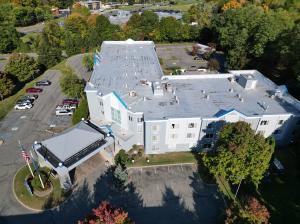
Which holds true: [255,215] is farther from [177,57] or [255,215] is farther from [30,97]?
[177,57]

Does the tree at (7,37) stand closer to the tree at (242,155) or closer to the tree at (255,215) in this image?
the tree at (242,155)

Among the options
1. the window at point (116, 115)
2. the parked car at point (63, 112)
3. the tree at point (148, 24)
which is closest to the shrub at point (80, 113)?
the parked car at point (63, 112)

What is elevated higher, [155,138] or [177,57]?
[155,138]

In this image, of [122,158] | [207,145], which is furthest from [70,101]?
[207,145]

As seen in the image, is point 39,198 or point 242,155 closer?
point 242,155

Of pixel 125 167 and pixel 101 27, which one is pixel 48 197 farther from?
pixel 101 27

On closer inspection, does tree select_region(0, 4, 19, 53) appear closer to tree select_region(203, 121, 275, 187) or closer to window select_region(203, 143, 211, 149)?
window select_region(203, 143, 211, 149)
